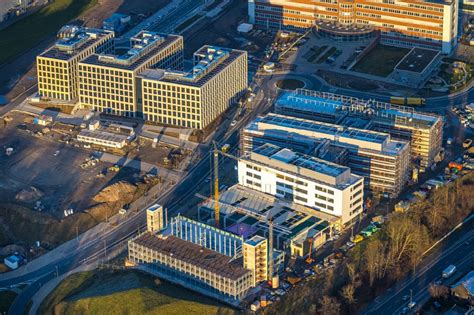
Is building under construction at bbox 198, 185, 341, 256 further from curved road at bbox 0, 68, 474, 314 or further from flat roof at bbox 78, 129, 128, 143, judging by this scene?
flat roof at bbox 78, 129, 128, 143

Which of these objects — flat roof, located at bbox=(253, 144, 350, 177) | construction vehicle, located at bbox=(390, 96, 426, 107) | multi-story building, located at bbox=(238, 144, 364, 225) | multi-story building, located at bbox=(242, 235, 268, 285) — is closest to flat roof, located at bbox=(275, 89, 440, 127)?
construction vehicle, located at bbox=(390, 96, 426, 107)

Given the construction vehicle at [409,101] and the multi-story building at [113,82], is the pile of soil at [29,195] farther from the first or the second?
the construction vehicle at [409,101]

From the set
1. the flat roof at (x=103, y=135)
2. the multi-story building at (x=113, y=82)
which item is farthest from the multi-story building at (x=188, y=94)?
the flat roof at (x=103, y=135)

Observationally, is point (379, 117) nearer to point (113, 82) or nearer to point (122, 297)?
point (113, 82)

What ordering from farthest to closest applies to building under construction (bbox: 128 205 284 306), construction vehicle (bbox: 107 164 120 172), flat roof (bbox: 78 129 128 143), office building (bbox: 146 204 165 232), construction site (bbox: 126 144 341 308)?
flat roof (bbox: 78 129 128 143)
construction vehicle (bbox: 107 164 120 172)
office building (bbox: 146 204 165 232)
construction site (bbox: 126 144 341 308)
building under construction (bbox: 128 205 284 306)

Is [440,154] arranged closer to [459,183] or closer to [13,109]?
[459,183]

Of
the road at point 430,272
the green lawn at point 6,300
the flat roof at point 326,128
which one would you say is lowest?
the road at point 430,272

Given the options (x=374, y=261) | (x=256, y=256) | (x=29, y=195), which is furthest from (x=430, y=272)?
(x=29, y=195)
